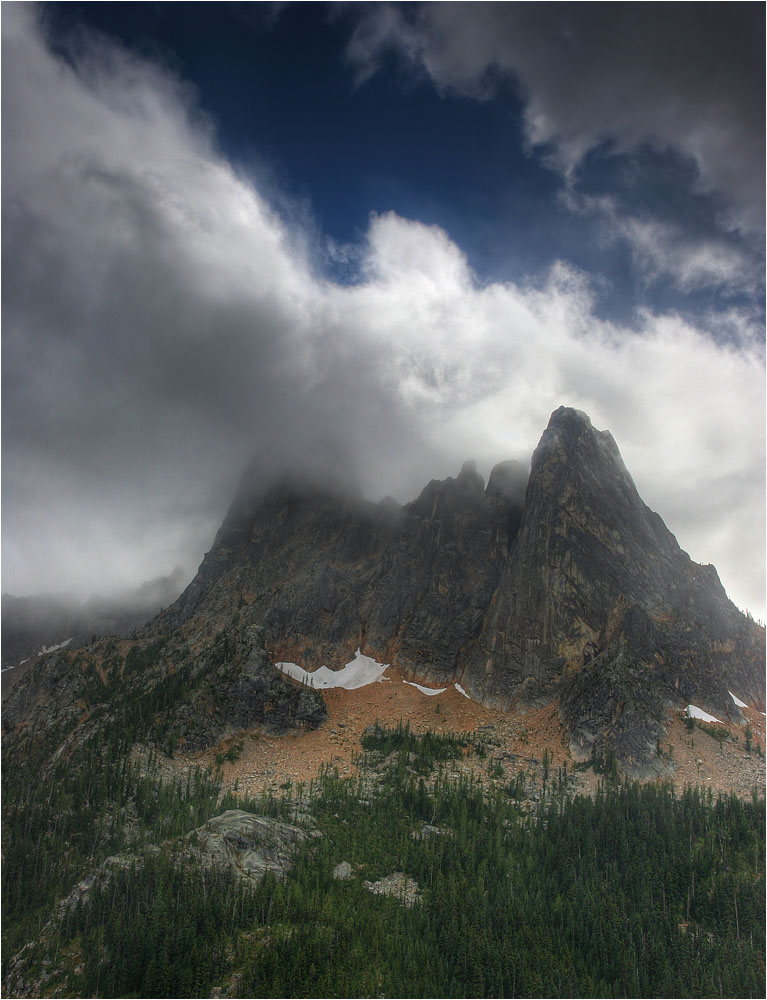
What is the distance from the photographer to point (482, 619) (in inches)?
6038

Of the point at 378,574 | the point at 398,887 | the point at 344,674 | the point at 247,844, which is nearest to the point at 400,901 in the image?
the point at 398,887

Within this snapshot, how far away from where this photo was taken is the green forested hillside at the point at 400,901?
63281mm

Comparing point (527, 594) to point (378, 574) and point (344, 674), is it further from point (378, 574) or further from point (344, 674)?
point (344, 674)

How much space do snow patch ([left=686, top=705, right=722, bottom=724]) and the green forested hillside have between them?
24918 mm

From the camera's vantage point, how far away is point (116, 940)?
66.8 m

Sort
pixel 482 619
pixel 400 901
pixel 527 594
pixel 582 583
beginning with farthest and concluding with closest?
1. pixel 482 619
2. pixel 527 594
3. pixel 582 583
4. pixel 400 901

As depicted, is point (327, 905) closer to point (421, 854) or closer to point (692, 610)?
point (421, 854)

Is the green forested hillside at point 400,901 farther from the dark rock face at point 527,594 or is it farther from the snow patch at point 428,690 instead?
the snow patch at point 428,690

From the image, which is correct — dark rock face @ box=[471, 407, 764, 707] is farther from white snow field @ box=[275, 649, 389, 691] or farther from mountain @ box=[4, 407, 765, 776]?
white snow field @ box=[275, 649, 389, 691]

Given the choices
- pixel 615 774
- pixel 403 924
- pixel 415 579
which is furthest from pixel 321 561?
pixel 403 924

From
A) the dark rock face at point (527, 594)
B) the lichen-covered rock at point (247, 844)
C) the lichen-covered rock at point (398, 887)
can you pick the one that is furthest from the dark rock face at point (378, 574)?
the lichen-covered rock at point (398, 887)

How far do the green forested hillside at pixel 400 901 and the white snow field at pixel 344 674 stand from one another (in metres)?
43.7

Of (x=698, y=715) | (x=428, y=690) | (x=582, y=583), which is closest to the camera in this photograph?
(x=698, y=715)

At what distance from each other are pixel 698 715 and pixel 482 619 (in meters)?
54.5
